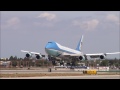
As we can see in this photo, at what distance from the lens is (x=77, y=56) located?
9894 cm
